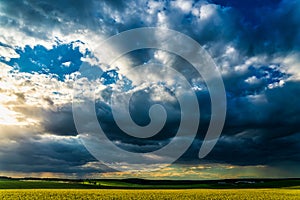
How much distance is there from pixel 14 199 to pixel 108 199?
1159 cm

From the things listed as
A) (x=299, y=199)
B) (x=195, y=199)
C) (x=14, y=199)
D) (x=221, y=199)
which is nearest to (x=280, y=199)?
(x=299, y=199)

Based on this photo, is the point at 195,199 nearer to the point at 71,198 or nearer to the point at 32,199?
the point at 71,198

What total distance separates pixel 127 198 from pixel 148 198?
9.17 feet

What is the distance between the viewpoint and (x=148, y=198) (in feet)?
143

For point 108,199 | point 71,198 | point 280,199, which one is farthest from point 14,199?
point 280,199

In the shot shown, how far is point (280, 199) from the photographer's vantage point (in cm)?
→ 4572

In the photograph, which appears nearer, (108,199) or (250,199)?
(108,199)

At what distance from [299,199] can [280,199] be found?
263cm

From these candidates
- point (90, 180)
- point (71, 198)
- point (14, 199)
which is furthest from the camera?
point (90, 180)

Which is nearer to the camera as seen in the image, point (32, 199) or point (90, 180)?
point (32, 199)

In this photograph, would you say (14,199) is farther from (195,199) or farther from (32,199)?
(195,199)

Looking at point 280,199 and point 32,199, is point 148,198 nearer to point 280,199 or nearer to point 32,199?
point 32,199

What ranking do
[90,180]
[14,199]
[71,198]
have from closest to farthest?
[14,199], [71,198], [90,180]

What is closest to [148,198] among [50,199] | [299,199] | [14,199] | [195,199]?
[195,199]
